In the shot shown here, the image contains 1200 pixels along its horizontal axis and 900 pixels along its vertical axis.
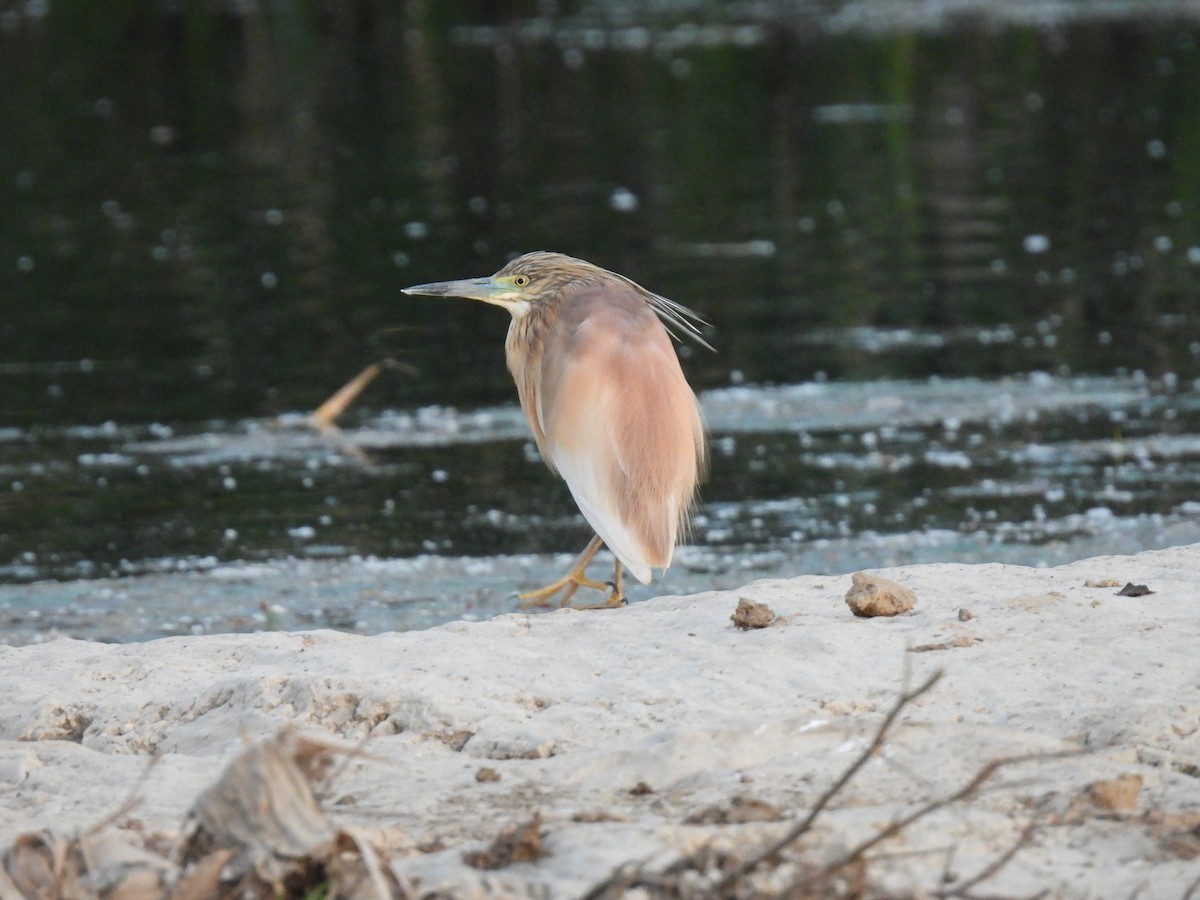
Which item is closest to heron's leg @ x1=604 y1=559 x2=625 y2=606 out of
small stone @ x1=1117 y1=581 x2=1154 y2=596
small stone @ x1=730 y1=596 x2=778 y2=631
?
small stone @ x1=730 y1=596 x2=778 y2=631

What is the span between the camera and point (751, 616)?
5246 mm

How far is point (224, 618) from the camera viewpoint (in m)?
7.09

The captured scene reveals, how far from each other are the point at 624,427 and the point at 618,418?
0.12 feet

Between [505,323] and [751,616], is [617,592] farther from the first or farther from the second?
[505,323]

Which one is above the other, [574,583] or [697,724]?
[697,724]

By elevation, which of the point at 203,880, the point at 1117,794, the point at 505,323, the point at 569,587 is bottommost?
the point at 505,323

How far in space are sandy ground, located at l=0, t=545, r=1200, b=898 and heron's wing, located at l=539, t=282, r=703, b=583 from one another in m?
0.27

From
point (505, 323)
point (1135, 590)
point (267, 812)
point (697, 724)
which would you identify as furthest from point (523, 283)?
point (505, 323)

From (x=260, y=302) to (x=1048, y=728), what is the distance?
10.3 metres

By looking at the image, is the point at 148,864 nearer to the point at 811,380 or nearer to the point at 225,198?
the point at 811,380

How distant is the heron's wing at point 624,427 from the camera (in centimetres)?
590

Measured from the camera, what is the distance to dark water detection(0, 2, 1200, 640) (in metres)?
7.97

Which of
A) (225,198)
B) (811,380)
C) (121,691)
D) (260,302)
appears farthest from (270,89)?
(121,691)

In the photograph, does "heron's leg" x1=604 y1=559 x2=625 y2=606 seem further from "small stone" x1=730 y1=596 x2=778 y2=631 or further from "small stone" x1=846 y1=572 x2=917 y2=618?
"small stone" x1=846 y1=572 x2=917 y2=618
